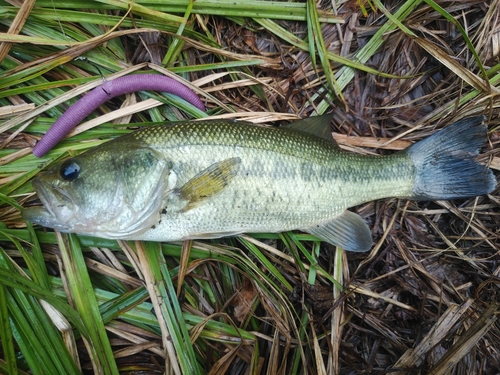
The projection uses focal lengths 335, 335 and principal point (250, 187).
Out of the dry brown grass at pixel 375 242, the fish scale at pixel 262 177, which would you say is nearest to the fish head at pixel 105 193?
the fish scale at pixel 262 177

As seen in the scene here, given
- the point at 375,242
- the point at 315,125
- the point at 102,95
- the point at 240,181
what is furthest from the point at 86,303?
the point at 375,242

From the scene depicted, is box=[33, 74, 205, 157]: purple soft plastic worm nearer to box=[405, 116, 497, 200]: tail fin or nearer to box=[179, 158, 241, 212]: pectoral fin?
box=[179, 158, 241, 212]: pectoral fin

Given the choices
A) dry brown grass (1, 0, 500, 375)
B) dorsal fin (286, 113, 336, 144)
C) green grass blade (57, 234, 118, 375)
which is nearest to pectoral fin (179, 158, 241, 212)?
dry brown grass (1, 0, 500, 375)

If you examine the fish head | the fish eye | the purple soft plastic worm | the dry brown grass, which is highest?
the purple soft plastic worm

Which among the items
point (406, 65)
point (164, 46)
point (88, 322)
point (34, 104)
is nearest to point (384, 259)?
point (406, 65)

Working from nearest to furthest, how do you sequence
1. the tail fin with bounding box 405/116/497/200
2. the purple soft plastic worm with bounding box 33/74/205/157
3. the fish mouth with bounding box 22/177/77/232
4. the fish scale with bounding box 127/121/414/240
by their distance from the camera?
1. the fish mouth with bounding box 22/177/77/232
2. the fish scale with bounding box 127/121/414/240
3. the purple soft plastic worm with bounding box 33/74/205/157
4. the tail fin with bounding box 405/116/497/200

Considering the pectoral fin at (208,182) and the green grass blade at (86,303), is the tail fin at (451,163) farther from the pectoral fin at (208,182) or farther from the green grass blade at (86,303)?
the green grass blade at (86,303)

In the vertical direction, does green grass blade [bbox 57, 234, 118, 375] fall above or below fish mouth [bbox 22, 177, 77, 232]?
below

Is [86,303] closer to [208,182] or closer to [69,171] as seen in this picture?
[69,171]
